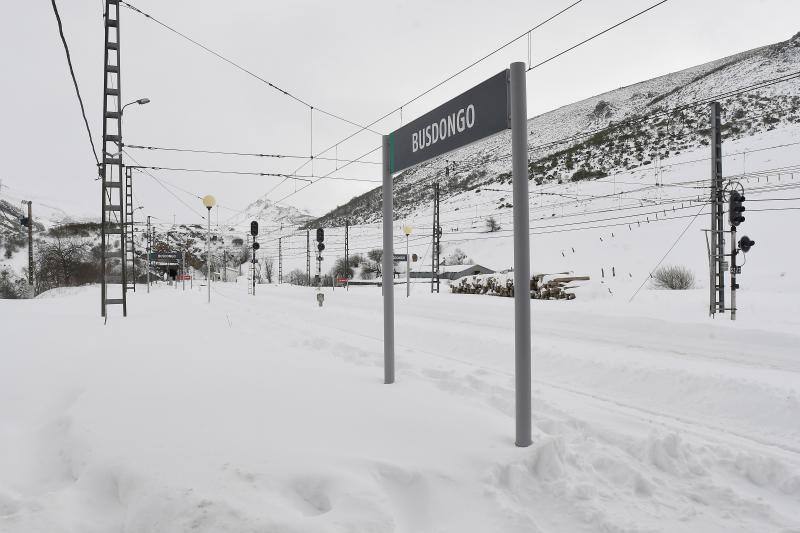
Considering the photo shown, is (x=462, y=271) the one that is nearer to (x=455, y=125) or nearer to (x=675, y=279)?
(x=675, y=279)

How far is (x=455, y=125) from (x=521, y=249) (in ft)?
4.34

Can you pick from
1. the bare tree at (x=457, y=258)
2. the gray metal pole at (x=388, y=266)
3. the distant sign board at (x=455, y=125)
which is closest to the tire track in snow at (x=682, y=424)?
the gray metal pole at (x=388, y=266)

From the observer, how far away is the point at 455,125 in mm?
3998

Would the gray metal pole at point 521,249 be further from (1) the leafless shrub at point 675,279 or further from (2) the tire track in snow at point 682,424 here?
(1) the leafless shrub at point 675,279

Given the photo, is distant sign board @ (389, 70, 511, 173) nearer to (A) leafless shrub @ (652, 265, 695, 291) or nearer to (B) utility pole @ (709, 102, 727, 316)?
(B) utility pole @ (709, 102, 727, 316)

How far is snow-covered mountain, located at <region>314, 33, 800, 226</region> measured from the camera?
6725cm

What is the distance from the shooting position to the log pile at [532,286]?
23.0 metres

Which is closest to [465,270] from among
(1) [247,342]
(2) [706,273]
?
(2) [706,273]

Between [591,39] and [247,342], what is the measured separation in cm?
787

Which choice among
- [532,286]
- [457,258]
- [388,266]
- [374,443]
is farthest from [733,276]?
[457,258]

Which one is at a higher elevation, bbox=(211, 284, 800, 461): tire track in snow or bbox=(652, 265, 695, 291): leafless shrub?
bbox=(652, 265, 695, 291): leafless shrub

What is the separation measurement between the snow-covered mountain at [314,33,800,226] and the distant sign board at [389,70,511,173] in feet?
113

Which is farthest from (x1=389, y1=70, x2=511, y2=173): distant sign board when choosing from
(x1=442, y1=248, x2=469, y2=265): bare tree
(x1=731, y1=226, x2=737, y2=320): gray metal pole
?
(x1=442, y1=248, x2=469, y2=265): bare tree

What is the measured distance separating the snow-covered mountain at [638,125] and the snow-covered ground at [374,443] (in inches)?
1342
